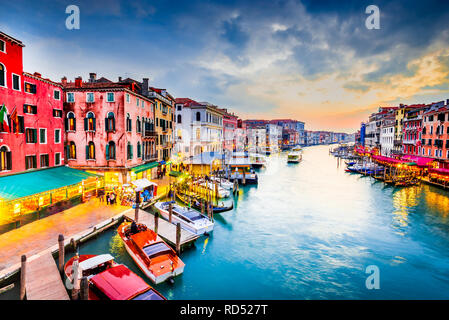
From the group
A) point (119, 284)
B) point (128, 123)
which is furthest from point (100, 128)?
point (119, 284)

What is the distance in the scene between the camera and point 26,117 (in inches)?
751

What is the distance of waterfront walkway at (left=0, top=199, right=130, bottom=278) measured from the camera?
1277 centimetres

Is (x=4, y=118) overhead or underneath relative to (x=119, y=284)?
overhead

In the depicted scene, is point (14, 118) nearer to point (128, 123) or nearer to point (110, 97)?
point (110, 97)

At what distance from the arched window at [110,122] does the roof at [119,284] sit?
54.7 feet

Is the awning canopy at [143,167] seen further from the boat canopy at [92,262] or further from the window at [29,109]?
the boat canopy at [92,262]

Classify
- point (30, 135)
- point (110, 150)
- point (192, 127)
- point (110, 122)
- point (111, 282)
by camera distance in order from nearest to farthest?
1. point (111, 282)
2. point (30, 135)
3. point (110, 122)
4. point (110, 150)
5. point (192, 127)

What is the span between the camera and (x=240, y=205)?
28.0 meters

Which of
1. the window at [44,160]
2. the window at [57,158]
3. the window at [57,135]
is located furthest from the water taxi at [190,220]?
the window at [57,135]

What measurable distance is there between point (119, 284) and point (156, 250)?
3276 millimetres

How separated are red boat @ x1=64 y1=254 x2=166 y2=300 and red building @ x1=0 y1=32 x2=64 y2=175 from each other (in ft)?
36.5

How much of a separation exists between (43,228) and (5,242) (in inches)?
84.7

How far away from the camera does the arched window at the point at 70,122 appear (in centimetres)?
2397
